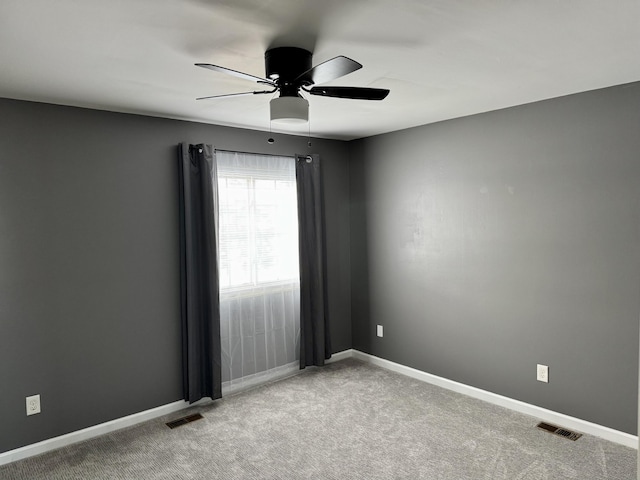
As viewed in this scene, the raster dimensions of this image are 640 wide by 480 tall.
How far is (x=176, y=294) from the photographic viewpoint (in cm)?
374

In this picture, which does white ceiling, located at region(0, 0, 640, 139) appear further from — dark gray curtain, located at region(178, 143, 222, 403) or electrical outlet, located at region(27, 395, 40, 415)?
electrical outlet, located at region(27, 395, 40, 415)

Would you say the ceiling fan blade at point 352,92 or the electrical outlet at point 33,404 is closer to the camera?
the ceiling fan blade at point 352,92

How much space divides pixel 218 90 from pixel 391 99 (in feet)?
3.99

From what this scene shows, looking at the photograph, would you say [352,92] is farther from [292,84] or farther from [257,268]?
[257,268]

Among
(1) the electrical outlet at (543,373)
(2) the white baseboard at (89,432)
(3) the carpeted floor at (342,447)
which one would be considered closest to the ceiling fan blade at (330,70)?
(3) the carpeted floor at (342,447)

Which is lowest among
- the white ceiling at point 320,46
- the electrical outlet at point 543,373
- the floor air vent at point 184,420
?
the floor air vent at point 184,420

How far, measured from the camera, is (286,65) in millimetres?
2215

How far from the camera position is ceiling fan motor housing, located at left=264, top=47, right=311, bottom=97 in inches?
86.2

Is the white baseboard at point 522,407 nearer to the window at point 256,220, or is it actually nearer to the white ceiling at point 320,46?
the window at point 256,220

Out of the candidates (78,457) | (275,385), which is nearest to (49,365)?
(78,457)

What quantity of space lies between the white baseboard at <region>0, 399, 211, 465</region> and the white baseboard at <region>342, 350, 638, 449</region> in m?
1.91

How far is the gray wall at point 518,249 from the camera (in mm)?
3027

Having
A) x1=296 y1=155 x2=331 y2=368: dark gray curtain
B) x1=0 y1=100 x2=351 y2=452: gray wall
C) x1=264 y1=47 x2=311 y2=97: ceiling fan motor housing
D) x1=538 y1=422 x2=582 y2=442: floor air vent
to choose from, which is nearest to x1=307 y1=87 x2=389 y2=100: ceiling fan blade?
x1=264 y1=47 x2=311 y2=97: ceiling fan motor housing

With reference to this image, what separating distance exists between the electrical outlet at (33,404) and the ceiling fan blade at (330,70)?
2.75m
